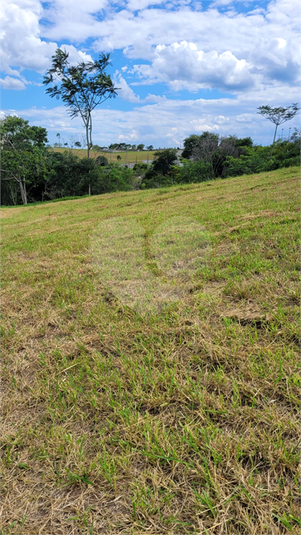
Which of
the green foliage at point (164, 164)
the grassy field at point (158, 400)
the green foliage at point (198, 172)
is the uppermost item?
the green foliage at point (164, 164)

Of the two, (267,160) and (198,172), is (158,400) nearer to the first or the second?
(267,160)

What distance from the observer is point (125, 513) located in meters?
1.04

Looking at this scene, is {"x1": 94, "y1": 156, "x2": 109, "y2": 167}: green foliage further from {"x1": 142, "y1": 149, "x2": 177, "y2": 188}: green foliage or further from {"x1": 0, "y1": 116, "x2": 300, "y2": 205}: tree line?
{"x1": 142, "y1": 149, "x2": 177, "y2": 188}: green foliage

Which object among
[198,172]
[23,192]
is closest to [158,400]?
[198,172]

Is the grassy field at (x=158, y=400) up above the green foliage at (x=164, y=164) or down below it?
below

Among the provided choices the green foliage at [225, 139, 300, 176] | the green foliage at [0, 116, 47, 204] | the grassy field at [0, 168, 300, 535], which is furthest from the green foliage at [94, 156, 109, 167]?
the grassy field at [0, 168, 300, 535]

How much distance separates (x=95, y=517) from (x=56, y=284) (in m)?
2.17

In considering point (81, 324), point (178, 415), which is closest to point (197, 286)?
point (81, 324)

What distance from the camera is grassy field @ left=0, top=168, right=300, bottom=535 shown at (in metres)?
1.04

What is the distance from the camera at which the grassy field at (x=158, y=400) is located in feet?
3.42

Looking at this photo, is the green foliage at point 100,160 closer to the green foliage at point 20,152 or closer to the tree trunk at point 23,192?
the green foliage at point 20,152

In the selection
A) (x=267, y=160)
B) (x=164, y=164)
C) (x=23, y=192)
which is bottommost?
(x=23, y=192)

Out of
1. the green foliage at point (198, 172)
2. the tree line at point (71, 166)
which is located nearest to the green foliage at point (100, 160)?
the tree line at point (71, 166)

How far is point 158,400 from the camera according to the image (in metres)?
1.43
